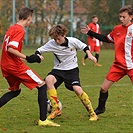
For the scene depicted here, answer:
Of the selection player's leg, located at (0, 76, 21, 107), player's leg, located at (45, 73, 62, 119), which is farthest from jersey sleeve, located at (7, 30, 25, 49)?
player's leg, located at (45, 73, 62, 119)

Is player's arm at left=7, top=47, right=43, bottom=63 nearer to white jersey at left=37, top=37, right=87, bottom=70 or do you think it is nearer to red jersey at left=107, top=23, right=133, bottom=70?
white jersey at left=37, top=37, right=87, bottom=70

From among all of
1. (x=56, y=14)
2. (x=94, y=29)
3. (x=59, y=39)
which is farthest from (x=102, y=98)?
(x=56, y=14)

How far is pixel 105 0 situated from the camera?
128ft

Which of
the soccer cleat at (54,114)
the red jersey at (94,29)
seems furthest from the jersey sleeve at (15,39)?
the red jersey at (94,29)

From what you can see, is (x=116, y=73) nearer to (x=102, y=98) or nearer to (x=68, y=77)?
(x=102, y=98)

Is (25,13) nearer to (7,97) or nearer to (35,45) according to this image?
(7,97)

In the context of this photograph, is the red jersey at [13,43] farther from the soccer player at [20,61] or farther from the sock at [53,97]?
the sock at [53,97]

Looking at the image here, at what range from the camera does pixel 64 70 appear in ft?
27.0

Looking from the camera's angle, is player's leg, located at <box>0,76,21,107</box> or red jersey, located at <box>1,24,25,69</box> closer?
red jersey, located at <box>1,24,25,69</box>

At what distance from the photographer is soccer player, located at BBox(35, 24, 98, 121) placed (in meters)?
8.07

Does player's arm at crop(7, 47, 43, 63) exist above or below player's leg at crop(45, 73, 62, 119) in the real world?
above

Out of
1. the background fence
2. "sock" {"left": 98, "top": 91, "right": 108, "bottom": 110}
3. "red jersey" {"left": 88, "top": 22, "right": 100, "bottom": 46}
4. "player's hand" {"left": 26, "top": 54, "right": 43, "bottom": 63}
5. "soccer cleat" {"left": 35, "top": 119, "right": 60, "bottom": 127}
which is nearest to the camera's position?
"player's hand" {"left": 26, "top": 54, "right": 43, "bottom": 63}

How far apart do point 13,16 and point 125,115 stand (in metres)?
28.5

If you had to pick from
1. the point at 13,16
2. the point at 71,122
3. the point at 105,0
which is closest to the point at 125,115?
the point at 71,122
